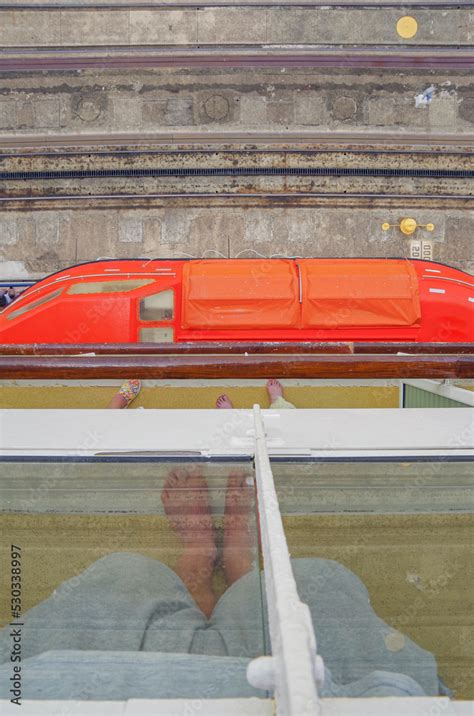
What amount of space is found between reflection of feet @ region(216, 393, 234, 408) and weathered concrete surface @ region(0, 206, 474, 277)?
2911 millimetres

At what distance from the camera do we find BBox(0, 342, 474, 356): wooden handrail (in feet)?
6.41

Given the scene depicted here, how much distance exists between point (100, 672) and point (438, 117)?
220 inches

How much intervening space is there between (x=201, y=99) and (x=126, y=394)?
3809mm

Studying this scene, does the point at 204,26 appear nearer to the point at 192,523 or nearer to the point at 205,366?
the point at 205,366

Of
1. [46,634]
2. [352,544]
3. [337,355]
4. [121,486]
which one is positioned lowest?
[46,634]

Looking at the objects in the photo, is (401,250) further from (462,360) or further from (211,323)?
(462,360)

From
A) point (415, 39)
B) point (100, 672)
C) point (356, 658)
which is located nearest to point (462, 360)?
point (356, 658)

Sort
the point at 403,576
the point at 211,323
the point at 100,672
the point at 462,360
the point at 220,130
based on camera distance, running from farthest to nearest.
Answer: the point at 220,130 < the point at 211,323 < the point at 462,360 < the point at 403,576 < the point at 100,672

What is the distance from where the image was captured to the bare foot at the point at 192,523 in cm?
131

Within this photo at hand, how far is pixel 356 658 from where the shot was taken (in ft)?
3.41

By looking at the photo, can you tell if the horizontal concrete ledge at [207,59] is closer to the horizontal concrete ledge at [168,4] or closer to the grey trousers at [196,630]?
the horizontal concrete ledge at [168,4]

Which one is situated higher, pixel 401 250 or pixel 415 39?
pixel 415 39

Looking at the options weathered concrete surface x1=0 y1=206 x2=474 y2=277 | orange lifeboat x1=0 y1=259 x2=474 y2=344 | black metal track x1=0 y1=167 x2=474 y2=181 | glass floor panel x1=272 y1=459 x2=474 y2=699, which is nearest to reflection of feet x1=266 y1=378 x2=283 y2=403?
glass floor panel x1=272 y1=459 x2=474 y2=699

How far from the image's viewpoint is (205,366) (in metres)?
1.86
